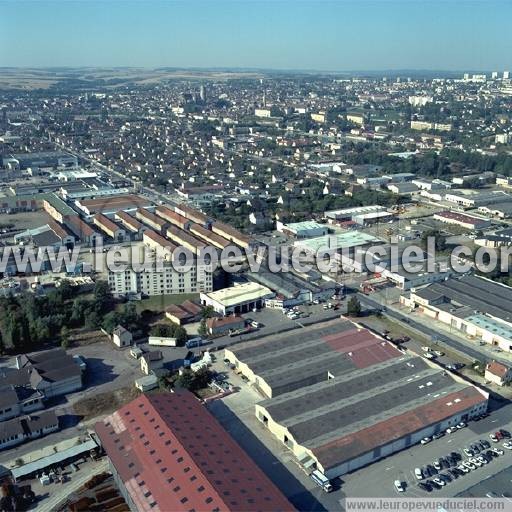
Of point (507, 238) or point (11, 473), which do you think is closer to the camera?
point (11, 473)

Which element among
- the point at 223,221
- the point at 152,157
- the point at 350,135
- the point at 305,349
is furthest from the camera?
the point at 350,135

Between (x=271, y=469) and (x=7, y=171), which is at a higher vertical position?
(x=7, y=171)

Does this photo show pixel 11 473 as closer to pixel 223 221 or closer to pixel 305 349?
pixel 305 349

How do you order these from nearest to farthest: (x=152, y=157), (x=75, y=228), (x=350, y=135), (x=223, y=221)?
(x=75, y=228)
(x=223, y=221)
(x=152, y=157)
(x=350, y=135)

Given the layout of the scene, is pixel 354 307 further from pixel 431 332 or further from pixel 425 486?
pixel 425 486

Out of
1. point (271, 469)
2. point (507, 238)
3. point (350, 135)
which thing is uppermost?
point (350, 135)

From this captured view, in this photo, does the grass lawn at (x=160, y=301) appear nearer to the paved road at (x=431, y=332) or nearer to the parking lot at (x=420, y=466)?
the paved road at (x=431, y=332)

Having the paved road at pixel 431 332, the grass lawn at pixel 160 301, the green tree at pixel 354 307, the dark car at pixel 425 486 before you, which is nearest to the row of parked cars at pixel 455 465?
the dark car at pixel 425 486

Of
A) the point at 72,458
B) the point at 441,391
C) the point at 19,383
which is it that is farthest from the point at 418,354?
the point at 19,383
